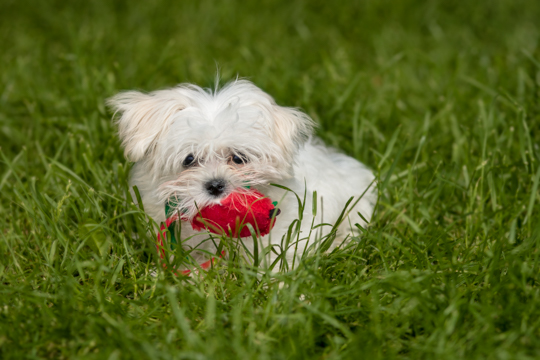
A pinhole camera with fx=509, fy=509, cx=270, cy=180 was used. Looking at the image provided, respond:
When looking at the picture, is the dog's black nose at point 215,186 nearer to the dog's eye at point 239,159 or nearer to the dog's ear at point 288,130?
the dog's eye at point 239,159

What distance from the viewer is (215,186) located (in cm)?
258

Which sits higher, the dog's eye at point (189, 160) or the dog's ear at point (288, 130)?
the dog's ear at point (288, 130)

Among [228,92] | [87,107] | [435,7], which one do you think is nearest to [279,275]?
[228,92]

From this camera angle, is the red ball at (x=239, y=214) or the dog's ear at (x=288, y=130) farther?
the dog's ear at (x=288, y=130)

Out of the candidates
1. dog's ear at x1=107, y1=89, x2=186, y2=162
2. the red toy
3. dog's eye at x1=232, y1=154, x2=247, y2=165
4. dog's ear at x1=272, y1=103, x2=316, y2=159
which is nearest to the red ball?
the red toy

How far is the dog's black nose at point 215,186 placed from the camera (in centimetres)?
258

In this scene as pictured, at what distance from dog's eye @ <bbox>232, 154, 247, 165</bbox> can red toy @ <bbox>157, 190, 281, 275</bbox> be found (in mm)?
171

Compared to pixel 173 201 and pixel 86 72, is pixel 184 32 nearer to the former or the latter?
pixel 86 72

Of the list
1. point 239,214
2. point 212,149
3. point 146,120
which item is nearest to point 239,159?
point 212,149

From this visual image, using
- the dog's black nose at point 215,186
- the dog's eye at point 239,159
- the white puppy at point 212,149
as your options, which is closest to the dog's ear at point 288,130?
the white puppy at point 212,149

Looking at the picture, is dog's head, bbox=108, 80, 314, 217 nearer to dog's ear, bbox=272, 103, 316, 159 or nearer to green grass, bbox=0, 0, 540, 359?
dog's ear, bbox=272, 103, 316, 159

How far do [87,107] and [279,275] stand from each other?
2.57 meters

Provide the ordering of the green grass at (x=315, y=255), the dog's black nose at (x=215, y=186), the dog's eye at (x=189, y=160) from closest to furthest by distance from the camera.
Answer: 1. the green grass at (x=315, y=255)
2. the dog's black nose at (x=215, y=186)
3. the dog's eye at (x=189, y=160)

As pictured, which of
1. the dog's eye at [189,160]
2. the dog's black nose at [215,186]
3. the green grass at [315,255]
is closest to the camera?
the green grass at [315,255]
